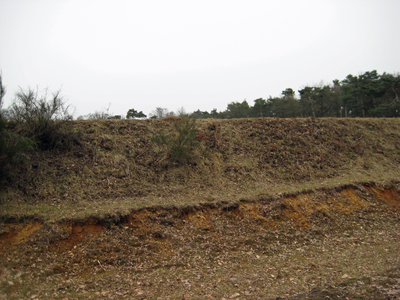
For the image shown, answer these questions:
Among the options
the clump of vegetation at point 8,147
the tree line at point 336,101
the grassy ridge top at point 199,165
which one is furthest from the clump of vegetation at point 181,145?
the tree line at point 336,101

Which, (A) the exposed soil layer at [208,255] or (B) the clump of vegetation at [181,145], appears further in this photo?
(B) the clump of vegetation at [181,145]

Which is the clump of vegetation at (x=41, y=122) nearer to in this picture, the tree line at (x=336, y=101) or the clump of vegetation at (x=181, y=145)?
the clump of vegetation at (x=181, y=145)

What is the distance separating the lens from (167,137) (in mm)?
12648

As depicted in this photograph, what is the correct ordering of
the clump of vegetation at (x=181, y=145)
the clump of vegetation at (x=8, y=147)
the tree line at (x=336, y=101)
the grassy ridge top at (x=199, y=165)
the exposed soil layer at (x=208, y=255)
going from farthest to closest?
the tree line at (x=336, y=101) → the clump of vegetation at (x=181, y=145) → the grassy ridge top at (x=199, y=165) → the clump of vegetation at (x=8, y=147) → the exposed soil layer at (x=208, y=255)

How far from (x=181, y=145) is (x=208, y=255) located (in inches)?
210

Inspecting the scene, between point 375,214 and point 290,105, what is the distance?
70.3 feet

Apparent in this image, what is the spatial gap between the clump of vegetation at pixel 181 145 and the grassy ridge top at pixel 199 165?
192mm

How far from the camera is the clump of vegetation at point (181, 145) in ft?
39.2

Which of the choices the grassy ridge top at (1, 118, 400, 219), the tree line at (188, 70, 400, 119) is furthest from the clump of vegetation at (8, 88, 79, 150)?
the tree line at (188, 70, 400, 119)

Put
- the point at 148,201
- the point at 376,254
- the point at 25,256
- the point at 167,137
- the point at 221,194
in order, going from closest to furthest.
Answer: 1. the point at 25,256
2. the point at 376,254
3. the point at 148,201
4. the point at 221,194
5. the point at 167,137

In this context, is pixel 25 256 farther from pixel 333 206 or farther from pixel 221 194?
pixel 333 206

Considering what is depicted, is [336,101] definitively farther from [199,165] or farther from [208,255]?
[208,255]

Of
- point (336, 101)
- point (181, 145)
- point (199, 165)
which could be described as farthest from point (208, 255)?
point (336, 101)

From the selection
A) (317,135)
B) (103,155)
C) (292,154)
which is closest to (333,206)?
(292,154)
